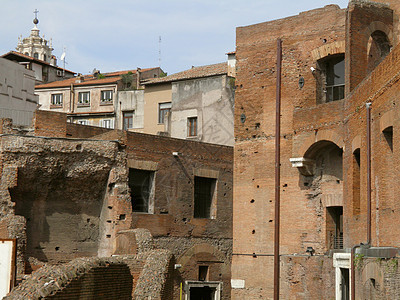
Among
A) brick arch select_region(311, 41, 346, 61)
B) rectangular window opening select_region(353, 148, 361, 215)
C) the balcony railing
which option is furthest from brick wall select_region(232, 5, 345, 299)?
rectangular window opening select_region(353, 148, 361, 215)

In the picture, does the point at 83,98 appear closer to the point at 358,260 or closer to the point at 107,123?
the point at 107,123

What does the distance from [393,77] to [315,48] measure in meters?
6.66

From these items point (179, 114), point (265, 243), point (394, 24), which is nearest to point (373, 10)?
point (394, 24)

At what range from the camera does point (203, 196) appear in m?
25.1

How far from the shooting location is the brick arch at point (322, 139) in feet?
60.3

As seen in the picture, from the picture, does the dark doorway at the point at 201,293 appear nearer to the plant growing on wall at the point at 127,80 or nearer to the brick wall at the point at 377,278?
the brick wall at the point at 377,278

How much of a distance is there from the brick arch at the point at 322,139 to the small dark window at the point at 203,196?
6009 mm

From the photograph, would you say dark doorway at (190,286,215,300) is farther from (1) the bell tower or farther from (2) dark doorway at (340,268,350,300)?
(1) the bell tower

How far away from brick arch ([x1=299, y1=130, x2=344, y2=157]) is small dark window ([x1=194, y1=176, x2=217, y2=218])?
6009mm

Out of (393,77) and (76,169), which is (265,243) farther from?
(393,77)

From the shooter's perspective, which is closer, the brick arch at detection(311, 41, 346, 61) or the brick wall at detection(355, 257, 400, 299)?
the brick wall at detection(355, 257, 400, 299)

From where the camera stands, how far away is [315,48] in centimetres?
2031

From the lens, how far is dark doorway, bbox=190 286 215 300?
80.3 ft

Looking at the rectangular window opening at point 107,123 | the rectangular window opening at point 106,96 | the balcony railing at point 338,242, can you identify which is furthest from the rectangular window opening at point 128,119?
the balcony railing at point 338,242
